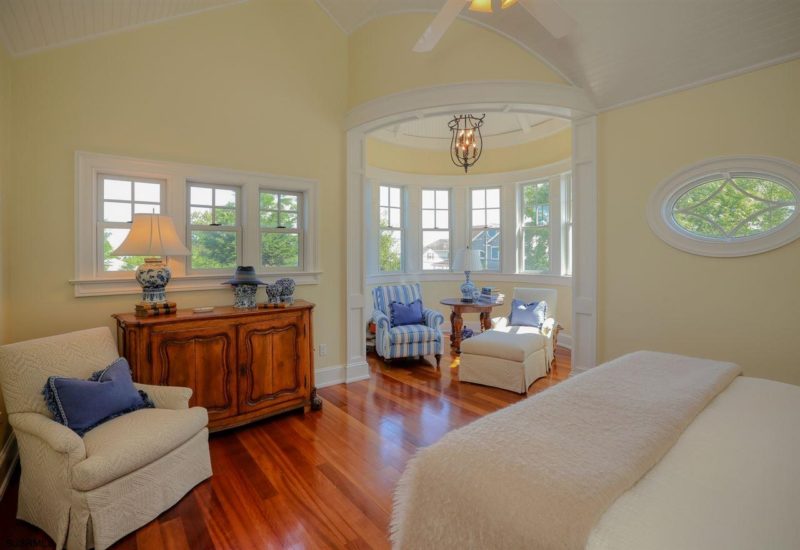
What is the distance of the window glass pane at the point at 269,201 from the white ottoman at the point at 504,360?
2364 millimetres

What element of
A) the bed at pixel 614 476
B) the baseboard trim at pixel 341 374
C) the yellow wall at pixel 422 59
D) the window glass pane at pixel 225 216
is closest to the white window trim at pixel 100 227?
the window glass pane at pixel 225 216

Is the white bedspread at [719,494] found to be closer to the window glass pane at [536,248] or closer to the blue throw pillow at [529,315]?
the blue throw pillow at [529,315]

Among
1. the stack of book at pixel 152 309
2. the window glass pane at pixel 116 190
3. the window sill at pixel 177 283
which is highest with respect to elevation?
the window glass pane at pixel 116 190

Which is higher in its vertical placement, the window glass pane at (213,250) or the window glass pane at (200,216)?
the window glass pane at (200,216)

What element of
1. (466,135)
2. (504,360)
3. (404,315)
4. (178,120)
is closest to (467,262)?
(404,315)

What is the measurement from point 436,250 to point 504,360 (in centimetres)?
290

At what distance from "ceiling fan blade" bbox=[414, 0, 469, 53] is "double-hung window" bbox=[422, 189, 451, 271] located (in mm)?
3774

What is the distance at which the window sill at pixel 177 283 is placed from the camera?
263cm

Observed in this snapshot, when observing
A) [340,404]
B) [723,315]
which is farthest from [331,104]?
[723,315]

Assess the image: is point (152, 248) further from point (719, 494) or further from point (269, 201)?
point (719, 494)

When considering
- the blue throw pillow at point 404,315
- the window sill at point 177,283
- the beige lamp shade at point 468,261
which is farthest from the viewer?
the beige lamp shade at point 468,261

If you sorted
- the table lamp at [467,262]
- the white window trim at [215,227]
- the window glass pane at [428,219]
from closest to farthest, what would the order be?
the white window trim at [215,227], the table lamp at [467,262], the window glass pane at [428,219]

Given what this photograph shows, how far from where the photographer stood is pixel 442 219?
20.5 ft

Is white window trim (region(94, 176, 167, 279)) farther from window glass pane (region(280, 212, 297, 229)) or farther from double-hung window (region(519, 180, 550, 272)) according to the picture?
double-hung window (region(519, 180, 550, 272))
